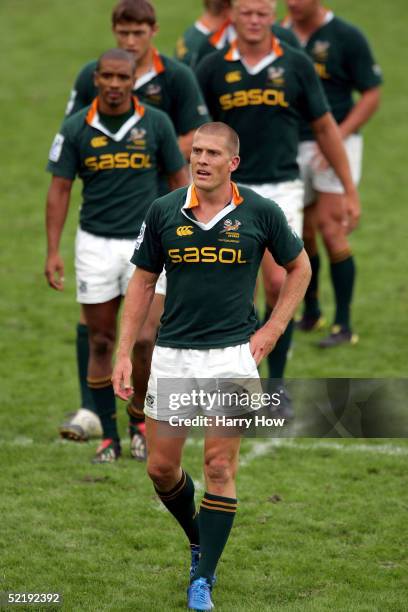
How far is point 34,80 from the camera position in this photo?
20906 mm

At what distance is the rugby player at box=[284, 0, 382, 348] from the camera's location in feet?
36.2

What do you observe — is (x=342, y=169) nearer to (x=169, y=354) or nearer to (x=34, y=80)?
(x=169, y=354)

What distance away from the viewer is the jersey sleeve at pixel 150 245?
6332mm

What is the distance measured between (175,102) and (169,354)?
3.01 m

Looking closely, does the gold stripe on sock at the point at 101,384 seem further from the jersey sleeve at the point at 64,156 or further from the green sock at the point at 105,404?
the jersey sleeve at the point at 64,156

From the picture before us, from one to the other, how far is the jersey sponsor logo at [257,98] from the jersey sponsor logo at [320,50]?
6.71 ft

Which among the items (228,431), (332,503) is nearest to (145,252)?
(228,431)

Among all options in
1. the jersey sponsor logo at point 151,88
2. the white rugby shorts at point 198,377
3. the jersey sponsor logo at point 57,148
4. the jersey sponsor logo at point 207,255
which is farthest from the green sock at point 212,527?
the jersey sponsor logo at point 151,88

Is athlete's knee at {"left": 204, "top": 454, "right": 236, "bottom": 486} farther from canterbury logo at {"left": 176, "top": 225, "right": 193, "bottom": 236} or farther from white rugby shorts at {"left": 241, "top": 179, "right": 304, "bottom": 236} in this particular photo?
white rugby shorts at {"left": 241, "top": 179, "right": 304, "bottom": 236}

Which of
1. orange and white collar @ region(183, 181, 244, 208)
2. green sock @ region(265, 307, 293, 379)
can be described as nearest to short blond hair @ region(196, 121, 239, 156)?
orange and white collar @ region(183, 181, 244, 208)

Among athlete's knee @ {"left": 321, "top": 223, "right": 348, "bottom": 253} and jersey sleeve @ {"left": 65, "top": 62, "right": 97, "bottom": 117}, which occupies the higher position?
jersey sleeve @ {"left": 65, "top": 62, "right": 97, "bottom": 117}

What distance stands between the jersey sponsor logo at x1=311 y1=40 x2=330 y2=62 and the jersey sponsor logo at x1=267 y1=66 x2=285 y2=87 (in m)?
2.06

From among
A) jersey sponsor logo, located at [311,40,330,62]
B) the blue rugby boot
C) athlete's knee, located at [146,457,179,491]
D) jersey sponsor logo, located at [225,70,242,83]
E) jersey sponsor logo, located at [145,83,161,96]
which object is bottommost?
the blue rugby boot

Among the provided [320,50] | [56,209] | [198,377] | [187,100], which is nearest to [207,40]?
[320,50]
